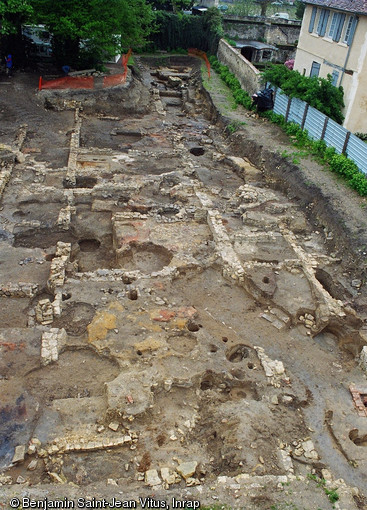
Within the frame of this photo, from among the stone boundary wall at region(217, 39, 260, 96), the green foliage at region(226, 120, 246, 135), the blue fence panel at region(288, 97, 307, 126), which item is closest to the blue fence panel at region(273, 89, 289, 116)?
the blue fence panel at region(288, 97, 307, 126)

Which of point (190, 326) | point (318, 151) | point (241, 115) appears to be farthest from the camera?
point (241, 115)

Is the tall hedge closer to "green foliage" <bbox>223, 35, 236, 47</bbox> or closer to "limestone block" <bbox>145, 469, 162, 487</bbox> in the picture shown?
"green foliage" <bbox>223, 35, 236, 47</bbox>

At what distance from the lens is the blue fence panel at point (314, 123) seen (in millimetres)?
18531

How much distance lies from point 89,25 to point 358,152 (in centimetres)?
1593

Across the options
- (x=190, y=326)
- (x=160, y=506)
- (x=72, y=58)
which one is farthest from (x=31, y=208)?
(x=72, y=58)

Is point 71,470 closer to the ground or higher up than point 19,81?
closer to the ground

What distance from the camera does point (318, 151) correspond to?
18.3 meters

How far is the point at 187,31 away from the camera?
3966 centimetres

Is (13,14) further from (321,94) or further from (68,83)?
(321,94)

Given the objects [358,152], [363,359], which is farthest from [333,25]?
[363,359]

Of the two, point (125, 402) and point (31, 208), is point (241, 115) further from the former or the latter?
point (125, 402)

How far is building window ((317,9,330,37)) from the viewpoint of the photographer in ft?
70.5

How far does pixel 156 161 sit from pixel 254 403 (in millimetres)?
13298

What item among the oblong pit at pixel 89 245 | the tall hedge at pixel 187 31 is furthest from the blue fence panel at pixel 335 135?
the tall hedge at pixel 187 31
